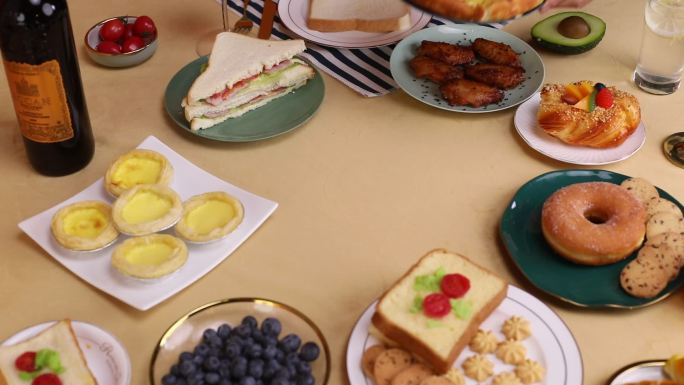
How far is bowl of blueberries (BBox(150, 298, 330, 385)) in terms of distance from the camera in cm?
117

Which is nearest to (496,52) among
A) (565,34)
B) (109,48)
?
(565,34)

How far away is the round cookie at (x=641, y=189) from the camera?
1.50 meters

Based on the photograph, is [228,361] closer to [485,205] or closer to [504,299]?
[504,299]

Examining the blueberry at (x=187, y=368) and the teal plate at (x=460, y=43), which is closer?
the blueberry at (x=187, y=368)

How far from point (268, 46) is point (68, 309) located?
837 millimetres

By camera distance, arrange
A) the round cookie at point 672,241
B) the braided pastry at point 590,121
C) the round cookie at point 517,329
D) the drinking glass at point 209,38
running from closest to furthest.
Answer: the round cookie at point 517,329, the round cookie at point 672,241, the braided pastry at point 590,121, the drinking glass at point 209,38

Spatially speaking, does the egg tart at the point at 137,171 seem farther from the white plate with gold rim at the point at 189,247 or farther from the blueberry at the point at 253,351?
the blueberry at the point at 253,351

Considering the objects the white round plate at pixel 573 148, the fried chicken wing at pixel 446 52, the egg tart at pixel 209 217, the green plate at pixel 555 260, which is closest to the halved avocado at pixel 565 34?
the fried chicken wing at pixel 446 52

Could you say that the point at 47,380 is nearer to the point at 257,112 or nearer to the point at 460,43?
the point at 257,112

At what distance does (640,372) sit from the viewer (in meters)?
1.23

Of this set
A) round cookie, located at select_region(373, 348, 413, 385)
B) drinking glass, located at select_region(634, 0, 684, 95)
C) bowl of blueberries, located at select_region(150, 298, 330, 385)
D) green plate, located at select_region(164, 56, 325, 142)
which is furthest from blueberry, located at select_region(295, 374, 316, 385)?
drinking glass, located at select_region(634, 0, 684, 95)

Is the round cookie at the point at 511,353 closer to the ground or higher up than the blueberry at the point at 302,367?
closer to the ground

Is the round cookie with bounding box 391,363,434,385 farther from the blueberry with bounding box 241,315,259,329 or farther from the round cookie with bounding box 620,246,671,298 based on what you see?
the round cookie with bounding box 620,246,671,298

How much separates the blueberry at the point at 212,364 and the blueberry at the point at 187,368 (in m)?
0.02
